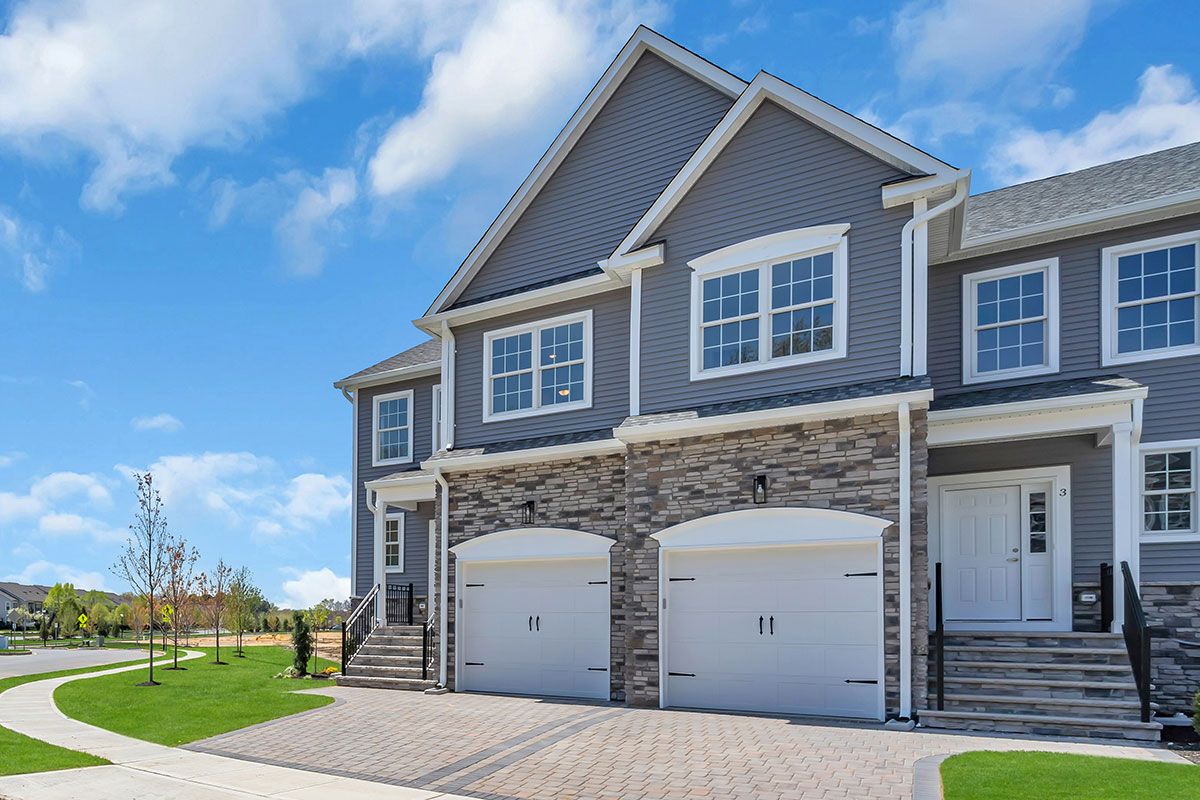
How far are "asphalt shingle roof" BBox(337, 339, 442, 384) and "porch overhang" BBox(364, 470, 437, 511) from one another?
393 centimetres

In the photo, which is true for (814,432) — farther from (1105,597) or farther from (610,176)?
(610,176)

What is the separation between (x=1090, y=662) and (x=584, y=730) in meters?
6.58

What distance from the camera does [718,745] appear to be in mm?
10445

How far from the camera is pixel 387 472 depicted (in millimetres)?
23641

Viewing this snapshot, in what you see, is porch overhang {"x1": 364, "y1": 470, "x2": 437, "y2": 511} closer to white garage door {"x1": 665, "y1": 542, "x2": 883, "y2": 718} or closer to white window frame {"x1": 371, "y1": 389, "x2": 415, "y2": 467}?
white window frame {"x1": 371, "y1": 389, "x2": 415, "y2": 467}

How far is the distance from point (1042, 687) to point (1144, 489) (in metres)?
4.15

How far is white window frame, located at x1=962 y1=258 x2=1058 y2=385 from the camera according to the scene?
47.4 ft

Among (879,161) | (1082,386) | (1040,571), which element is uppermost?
(879,161)

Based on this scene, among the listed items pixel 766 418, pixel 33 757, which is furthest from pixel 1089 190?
pixel 33 757

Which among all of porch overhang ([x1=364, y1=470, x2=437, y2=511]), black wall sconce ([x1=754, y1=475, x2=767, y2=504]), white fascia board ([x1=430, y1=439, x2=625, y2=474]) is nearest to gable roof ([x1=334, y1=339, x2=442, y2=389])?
porch overhang ([x1=364, y1=470, x2=437, y2=511])

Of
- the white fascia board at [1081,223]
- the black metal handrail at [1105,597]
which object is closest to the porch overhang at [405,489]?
the white fascia board at [1081,223]

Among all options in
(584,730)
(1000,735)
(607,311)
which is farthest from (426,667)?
(1000,735)

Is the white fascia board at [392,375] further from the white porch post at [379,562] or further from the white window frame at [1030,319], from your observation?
the white window frame at [1030,319]

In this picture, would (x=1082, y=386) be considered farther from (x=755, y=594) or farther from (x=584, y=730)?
(x=584, y=730)
